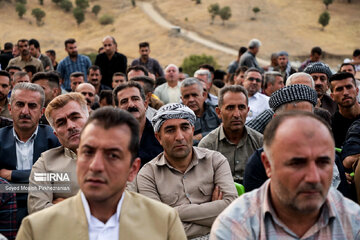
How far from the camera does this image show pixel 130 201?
7.07ft

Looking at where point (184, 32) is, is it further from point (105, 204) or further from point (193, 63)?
point (105, 204)

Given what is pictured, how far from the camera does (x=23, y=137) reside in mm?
4082

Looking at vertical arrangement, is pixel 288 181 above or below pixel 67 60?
below

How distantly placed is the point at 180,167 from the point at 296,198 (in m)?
1.66

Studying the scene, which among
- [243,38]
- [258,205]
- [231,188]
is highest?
[243,38]

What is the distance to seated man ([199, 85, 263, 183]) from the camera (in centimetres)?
435

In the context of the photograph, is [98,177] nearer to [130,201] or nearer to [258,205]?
[130,201]

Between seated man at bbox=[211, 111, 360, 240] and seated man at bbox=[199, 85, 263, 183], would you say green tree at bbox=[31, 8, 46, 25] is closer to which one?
seated man at bbox=[199, 85, 263, 183]

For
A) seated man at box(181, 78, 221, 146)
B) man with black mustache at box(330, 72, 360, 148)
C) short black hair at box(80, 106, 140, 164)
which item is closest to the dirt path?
seated man at box(181, 78, 221, 146)

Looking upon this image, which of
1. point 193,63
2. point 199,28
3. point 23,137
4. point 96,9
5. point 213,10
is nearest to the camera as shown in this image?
point 23,137

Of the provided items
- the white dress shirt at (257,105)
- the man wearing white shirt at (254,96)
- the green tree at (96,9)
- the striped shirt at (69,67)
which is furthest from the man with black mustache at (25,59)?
the green tree at (96,9)

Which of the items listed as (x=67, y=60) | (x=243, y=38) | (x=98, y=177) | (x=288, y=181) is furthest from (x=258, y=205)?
(x=243, y=38)

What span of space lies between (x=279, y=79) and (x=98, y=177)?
20.7 feet

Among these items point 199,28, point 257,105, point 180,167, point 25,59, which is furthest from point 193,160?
point 199,28
